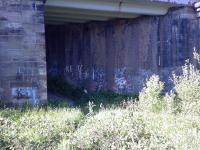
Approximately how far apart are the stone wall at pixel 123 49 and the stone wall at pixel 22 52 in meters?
5.08

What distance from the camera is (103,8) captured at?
15859 mm

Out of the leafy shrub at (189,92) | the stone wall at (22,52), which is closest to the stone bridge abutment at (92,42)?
the stone wall at (22,52)

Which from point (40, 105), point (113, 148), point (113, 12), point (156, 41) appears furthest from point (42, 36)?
point (113, 148)

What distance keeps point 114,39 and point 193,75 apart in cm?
928

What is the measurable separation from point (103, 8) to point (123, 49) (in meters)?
2.65

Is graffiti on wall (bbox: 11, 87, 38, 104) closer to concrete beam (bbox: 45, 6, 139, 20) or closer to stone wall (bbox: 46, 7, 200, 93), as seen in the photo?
concrete beam (bbox: 45, 6, 139, 20)

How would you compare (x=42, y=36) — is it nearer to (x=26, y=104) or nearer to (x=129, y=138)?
(x=26, y=104)

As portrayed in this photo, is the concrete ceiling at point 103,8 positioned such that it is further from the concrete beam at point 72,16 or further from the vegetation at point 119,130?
the vegetation at point 119,130

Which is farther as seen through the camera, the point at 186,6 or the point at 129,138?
the point at 186,6

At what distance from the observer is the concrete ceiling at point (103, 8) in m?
15.3

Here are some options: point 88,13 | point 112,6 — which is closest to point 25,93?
point 112,6

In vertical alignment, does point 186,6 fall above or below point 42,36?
above

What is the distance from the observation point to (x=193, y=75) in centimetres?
936

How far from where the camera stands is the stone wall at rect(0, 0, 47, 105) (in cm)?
1287
